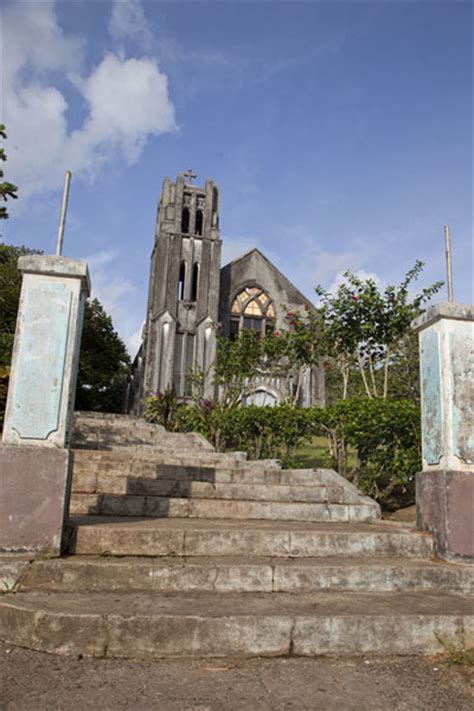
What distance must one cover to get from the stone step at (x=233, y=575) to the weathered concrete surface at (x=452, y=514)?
334mm

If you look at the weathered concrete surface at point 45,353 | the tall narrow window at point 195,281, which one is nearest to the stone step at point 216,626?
the weathered concrete surface at point 45,353

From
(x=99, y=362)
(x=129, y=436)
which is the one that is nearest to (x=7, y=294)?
(x=99, y=362)

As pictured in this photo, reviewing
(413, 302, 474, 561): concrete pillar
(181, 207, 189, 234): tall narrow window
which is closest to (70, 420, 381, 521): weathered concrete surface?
(413, 302, 474, 561): concrete pillar

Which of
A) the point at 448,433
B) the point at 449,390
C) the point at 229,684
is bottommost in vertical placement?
the point at 229,684

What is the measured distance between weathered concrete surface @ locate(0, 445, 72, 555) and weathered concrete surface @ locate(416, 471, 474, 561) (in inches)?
127

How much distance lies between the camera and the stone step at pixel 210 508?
517cm

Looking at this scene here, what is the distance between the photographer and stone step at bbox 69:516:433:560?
4.06m

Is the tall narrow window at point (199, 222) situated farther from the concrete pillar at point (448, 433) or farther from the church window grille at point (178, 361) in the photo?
the concrete pillar at point (448, 433)

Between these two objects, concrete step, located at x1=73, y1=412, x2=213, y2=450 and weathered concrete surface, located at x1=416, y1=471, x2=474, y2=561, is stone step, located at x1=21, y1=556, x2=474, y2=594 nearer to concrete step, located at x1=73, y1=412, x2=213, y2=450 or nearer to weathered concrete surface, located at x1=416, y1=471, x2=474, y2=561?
weathered concrete surface, located at x1=416, y1=471, x2=474, y2=561

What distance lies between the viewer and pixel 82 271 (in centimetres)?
432

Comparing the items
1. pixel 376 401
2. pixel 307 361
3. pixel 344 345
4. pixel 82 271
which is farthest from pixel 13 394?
pixel 307 361

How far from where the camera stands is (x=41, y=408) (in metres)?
4.06

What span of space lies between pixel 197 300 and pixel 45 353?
2131 cm

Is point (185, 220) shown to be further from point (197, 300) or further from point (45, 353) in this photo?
point (45, 353)
